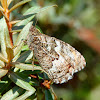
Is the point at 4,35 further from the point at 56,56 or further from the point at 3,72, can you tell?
the point at 56,56

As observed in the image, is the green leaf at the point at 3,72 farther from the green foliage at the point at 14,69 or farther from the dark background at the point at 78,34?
the dark background at the point at 78,34

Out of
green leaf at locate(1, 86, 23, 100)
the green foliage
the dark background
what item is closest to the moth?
the green foliage

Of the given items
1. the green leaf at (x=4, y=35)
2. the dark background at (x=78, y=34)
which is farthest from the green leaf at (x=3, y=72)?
the dark background at (x=78, y=34)

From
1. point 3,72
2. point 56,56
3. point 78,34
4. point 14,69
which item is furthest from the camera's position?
point 78,34

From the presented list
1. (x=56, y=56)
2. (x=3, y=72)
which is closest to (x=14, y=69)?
(x=3, y=72)

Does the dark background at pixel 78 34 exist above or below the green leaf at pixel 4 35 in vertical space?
below
